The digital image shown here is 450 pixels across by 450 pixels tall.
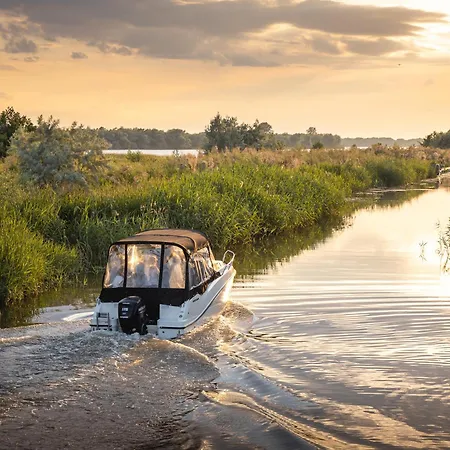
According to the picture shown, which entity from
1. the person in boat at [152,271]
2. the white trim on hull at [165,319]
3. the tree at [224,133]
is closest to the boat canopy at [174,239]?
the person in boat at [152,271]

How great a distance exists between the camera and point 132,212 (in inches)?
843

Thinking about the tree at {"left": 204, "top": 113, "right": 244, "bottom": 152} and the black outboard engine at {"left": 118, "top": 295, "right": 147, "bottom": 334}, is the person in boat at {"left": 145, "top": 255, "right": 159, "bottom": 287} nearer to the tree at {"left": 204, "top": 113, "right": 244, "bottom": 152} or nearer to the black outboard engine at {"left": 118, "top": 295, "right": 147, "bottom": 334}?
the black outboard engine at {"left": 118, "top": 295, "right": 147, "bottom": 334}

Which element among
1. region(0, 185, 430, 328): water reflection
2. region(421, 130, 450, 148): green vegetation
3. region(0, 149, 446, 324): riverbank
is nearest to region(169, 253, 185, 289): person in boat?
region(0, 185, 430, 328): water reflection

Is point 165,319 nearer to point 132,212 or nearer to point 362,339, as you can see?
point 362,339

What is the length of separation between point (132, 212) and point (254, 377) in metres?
11.7

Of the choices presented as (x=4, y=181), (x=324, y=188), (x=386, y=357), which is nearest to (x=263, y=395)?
(x=386, y=357)

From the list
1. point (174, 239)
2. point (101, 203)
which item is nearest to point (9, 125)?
point (101, 203)

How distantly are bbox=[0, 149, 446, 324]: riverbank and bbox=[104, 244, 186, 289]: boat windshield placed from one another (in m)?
2.89

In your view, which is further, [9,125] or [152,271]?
[9,125]

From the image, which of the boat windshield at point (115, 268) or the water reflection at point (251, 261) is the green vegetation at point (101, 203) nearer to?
the water reflection at point (251, 261)

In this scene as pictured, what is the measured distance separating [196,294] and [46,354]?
282 cm

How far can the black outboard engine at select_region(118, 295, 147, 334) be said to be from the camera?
10914mm

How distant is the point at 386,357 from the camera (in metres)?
11.2

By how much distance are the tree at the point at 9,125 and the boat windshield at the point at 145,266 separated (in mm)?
32303
